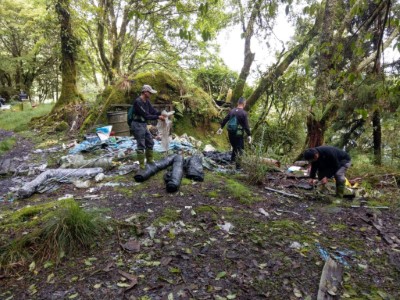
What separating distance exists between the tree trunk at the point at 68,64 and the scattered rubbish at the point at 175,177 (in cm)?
720

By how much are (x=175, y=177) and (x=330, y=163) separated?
2793 millimetres

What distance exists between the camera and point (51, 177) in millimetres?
5328

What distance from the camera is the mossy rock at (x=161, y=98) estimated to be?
9180 millimetres

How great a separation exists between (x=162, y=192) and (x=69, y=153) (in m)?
3.66

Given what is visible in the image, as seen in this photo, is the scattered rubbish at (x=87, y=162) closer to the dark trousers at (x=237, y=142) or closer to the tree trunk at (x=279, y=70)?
the dark trousers at (x=237, y=142)

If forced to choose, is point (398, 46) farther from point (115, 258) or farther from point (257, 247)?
point (115, 258)

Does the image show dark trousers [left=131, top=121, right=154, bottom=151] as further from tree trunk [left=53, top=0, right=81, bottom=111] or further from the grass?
tree trunk [left=53, top=0, right=81, bottom=111]

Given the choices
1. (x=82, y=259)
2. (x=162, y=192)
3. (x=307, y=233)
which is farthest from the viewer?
(x=162, y=192)

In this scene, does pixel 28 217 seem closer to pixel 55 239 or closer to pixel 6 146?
pixel 55 239

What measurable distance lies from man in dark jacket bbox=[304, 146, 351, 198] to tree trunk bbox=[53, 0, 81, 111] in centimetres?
931

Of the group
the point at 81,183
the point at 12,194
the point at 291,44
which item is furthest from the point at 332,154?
the point at 291,44

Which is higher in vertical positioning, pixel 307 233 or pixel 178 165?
pixel 178 165

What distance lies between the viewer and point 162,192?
15.5 ft

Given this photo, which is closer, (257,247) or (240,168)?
(257,247)
